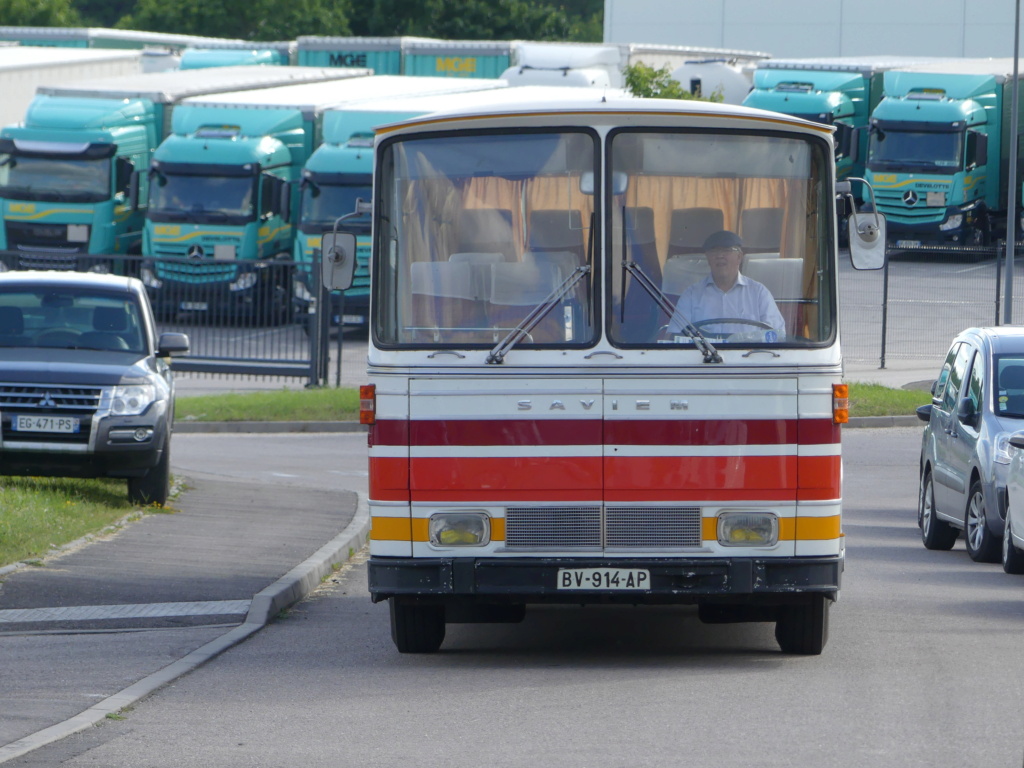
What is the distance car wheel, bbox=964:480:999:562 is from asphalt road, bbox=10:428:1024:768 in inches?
69.2

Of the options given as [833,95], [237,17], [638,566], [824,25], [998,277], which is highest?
[237,17]

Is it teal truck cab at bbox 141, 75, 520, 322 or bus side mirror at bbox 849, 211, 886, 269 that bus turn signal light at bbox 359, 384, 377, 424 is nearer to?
bus side mirror at bbox 849, 211, 886, 269

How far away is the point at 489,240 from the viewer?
27.7 ft

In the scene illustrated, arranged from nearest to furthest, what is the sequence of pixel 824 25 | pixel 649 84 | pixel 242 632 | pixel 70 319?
pixel 242 632 < pixel 70 319 < pixel 649 84 < pixel 824 25

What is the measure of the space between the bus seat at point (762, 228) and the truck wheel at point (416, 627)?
97.3 inches

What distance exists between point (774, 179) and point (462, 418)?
6.37 ft

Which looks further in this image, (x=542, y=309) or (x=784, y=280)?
(x=784, y=280)

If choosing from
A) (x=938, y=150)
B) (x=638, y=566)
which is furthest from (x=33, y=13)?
(x=638, y=566)

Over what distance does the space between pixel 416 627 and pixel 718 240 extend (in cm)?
256

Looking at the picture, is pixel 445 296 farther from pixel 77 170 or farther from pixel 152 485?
pixel 77 170

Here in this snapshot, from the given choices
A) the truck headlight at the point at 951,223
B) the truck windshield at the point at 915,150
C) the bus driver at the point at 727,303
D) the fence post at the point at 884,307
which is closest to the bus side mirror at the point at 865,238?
the bus driver at the point at 727,303

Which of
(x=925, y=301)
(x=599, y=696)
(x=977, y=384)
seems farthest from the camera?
(x=925, y=301)

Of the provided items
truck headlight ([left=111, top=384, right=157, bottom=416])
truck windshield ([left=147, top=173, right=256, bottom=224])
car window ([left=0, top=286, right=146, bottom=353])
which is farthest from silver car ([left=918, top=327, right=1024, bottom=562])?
truck windshield ([left=147, top=173, right=256, bottom=224])

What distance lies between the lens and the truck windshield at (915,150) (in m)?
39.2
